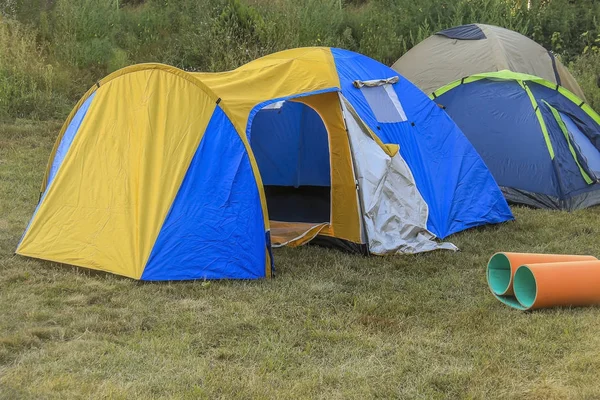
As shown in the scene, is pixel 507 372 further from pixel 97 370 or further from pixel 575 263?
pixel 97 370

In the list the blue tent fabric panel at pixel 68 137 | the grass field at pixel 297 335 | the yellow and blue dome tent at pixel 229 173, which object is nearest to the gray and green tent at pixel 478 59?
the yellow and blue dome tent at pixel 229 173

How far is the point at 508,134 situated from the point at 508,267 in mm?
2810

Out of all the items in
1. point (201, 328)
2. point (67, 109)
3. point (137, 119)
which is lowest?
point (67, 109)

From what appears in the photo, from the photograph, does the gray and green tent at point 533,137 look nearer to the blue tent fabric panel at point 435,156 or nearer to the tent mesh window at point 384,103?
the blue tent fabric panel at point 435,156

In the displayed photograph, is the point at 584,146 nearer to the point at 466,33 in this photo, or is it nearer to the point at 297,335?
the point at 466,33

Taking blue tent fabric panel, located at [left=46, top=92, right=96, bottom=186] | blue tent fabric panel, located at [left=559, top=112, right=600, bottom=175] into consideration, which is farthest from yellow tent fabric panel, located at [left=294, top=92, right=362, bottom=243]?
blue tent fabric panel, located at [left=559, top=112, right=600, bottom=175]

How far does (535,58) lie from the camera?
8.47m

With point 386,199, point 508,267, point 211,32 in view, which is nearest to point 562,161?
point 386,199

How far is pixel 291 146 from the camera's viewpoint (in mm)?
7305

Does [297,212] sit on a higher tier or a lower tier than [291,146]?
lower

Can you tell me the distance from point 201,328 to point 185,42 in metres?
7.62

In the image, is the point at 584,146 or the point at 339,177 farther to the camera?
the point at 584,146

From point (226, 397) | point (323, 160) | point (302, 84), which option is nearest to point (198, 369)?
point (226, 397)

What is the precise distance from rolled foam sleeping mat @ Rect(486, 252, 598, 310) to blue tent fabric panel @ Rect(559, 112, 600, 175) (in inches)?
115
